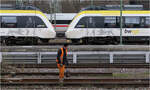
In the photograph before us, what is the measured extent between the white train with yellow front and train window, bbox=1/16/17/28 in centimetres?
423

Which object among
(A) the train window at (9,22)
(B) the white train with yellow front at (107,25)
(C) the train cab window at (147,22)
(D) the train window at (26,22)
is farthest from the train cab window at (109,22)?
(A) the train window at (9,22)

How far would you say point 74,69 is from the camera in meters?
11.0

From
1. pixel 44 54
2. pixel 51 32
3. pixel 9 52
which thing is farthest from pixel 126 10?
pixel 9 52

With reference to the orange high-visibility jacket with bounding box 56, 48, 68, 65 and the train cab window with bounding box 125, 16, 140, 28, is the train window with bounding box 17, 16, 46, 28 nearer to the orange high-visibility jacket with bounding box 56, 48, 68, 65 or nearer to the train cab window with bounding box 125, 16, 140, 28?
the train cab window with bounding box 125, 16, 140, 28

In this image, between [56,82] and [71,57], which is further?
[71,57]

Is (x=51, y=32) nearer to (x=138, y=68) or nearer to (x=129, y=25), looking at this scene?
(x=129, y=25)

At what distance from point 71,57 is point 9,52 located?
3.59m

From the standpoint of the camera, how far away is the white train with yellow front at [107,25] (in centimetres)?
1677

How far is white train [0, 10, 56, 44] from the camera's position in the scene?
16641 mm

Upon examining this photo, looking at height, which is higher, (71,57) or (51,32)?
(51,32)

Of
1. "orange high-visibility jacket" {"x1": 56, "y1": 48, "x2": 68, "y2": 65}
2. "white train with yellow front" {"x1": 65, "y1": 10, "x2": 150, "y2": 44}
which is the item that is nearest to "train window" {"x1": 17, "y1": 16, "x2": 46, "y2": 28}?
"white train with yellow front" {"x1": 65, "y1": 10, "x2": 150, "y2": 44}

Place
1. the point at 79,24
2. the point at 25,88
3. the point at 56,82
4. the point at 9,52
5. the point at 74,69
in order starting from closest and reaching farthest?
the point at 25,88, the point at 56,82, the point at 74,69, the point at 9,52, the point at 79,24

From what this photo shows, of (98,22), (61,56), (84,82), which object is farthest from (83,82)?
(98,22)

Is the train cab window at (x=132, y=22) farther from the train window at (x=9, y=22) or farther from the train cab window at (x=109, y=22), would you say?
the train window at (x=9, y=22)
